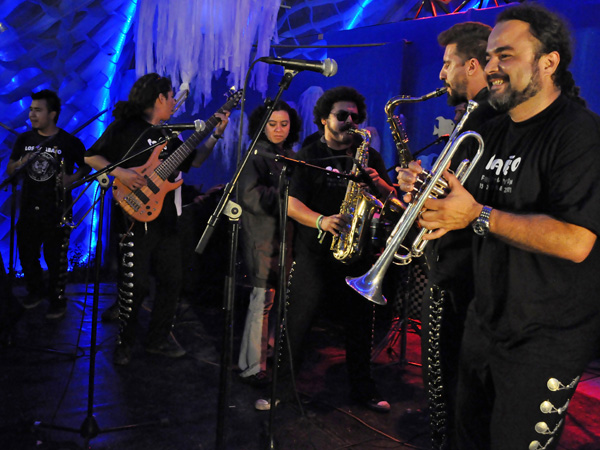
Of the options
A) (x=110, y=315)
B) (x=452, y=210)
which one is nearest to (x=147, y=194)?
(x=110, y=315)

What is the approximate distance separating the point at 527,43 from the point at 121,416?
9.54 feet

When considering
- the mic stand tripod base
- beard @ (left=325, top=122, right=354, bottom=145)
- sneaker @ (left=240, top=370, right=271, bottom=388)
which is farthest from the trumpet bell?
sneaker @ (left=240, top=370, right=271, bottom=388)

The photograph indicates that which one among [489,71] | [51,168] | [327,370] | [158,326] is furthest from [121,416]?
[51,168]

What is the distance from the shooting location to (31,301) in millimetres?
5637

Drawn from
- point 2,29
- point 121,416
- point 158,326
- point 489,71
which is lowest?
point 121,416

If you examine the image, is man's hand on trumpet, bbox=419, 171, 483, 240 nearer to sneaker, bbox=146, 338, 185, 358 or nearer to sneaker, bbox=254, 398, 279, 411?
sneaker, bbox=254, 398, 279, 411

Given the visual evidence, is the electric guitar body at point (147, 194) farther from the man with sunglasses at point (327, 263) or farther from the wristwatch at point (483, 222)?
the wristwatch at point (483, 222)

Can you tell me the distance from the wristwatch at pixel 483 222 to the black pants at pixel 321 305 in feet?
5.43

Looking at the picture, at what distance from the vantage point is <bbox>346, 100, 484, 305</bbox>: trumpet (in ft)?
6.40

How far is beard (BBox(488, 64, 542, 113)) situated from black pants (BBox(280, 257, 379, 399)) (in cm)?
168

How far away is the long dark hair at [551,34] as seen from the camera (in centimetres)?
194

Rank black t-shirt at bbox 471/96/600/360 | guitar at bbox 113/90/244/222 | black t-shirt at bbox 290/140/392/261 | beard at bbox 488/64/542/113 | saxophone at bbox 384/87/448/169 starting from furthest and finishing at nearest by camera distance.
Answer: guitar at bbox 113/90/244/222, saxophone at bbox 384/87/448/169, black t-shirt at bbox 290/140/392/261, beard at bbox 488/64/542/113, black t-shirt at bbox 471/96/600/360

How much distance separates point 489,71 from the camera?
79.6 inches

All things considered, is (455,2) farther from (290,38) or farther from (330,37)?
(290,38)
